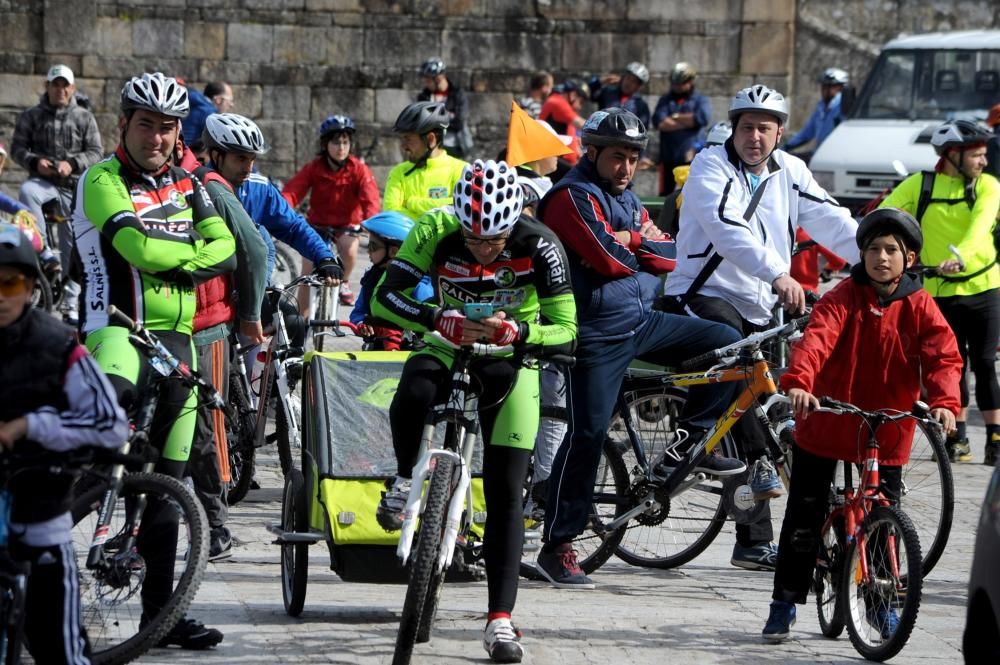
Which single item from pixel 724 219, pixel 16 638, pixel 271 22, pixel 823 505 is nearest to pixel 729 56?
pixel 271 22

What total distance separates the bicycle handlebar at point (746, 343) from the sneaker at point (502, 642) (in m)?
2.00

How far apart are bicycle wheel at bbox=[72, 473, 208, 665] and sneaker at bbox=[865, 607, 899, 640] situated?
7.67 feet

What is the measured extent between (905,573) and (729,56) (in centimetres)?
1671

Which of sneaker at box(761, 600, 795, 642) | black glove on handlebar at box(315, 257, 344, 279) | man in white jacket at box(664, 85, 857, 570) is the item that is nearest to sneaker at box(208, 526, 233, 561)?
black glove on handlebar at box(315, 257, 344, 279)

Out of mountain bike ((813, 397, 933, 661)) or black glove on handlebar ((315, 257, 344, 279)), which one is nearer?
mountain bike ((813, 397, 933, 661))

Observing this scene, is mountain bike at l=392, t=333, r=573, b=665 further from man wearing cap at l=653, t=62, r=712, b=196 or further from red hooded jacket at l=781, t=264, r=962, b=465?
man wearing cap at l=653, t=62, r=712, b=196

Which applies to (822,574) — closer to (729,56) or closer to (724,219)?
(724,219)

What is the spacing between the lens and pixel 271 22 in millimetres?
21750

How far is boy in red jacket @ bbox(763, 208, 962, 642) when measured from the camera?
6484 millimetres

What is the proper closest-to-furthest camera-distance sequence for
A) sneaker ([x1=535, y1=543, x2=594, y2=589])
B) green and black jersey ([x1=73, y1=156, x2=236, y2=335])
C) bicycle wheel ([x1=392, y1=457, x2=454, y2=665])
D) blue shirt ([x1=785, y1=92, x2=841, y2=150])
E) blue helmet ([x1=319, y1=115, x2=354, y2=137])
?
bicycle wheel ([x1=392, y1=457, x2=454, y2=665]), green and black jersey ([x1=73, y1=156, x2=236, y2=335]), sneaker ([x1=535, y1=543, x2=594, y2=589]), blue helmet ([x1=319, y1=115, x2=354, y2=137]), blue shirt ([x1=785, y1=92, x2=841, y2=150])

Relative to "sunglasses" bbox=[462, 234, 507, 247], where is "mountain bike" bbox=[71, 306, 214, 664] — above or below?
below

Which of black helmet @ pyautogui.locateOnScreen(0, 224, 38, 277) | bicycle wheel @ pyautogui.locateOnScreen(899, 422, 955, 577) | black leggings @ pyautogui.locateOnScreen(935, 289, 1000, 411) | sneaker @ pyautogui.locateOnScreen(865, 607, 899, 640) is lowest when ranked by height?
sneaker @ pyautogui.locateOnScreen(865, 607, 899, 640)

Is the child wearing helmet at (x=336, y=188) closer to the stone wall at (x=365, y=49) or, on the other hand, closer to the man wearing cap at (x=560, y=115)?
the man wearing cap at (x=560, y=115)

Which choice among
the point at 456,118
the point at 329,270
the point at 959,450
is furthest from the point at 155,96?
the point at 456,118
